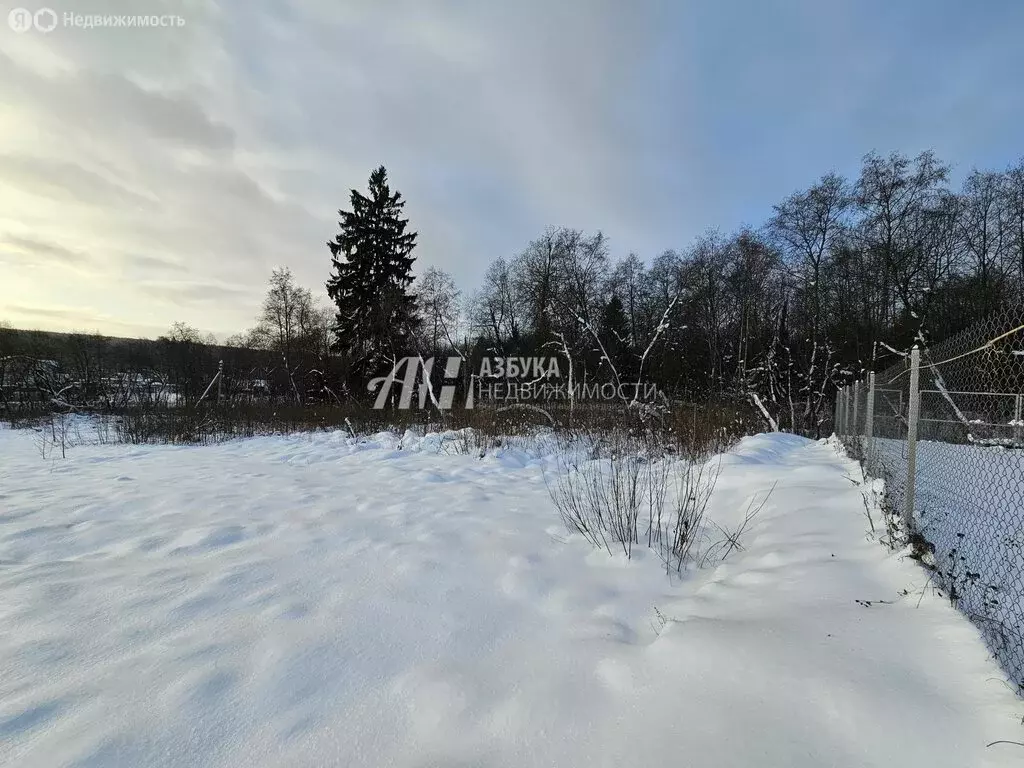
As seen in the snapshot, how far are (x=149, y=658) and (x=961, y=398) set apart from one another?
12.3 m

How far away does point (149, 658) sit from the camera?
78.8 inches

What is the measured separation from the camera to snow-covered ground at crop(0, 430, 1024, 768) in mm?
1481

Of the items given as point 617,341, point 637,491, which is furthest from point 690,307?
point 637,491

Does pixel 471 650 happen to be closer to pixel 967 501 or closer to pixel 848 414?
pixel 967 501

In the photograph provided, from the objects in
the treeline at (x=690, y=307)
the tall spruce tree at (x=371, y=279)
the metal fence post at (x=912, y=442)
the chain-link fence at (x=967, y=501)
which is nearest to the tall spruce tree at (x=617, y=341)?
the treeline at (x=690, y=307)

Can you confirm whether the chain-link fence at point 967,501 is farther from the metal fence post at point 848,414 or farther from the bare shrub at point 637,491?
the metal fence post at point 848,414

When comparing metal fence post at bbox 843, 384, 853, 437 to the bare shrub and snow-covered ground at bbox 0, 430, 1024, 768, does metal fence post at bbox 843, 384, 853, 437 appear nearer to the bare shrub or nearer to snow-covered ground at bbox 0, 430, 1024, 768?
the bare shrub

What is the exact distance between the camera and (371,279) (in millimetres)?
24375

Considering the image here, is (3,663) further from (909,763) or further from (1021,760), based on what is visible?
(1021,760)

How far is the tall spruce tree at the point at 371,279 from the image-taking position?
930 inches

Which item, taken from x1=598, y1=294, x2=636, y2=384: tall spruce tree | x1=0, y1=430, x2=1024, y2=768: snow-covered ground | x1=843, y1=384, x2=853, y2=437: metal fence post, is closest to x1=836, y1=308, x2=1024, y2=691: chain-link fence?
x1=0, y1=430, x2=1024, y2=768: snow-covered ground

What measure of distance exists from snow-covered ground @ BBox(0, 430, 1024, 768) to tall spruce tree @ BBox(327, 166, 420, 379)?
2009 cm

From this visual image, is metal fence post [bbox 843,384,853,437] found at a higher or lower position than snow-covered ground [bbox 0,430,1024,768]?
higher

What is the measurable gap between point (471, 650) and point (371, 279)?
24.3m
